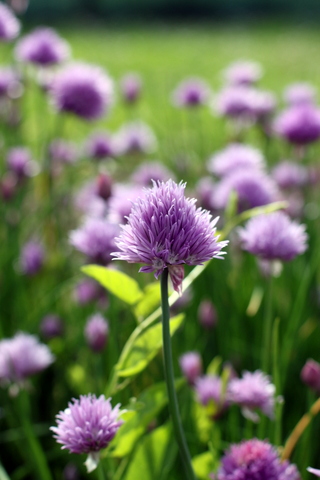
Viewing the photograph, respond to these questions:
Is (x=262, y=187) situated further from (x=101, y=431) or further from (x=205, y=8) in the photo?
(x=205, y=8)

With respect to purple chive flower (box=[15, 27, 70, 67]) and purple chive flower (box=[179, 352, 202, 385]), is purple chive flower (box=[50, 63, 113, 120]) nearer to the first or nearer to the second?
purple chive flower (box=[15, 27, 70, 67])

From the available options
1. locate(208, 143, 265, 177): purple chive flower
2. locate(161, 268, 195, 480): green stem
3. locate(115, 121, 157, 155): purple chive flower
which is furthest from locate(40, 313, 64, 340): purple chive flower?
locate(115, 121, 157, 155): purple chive flower

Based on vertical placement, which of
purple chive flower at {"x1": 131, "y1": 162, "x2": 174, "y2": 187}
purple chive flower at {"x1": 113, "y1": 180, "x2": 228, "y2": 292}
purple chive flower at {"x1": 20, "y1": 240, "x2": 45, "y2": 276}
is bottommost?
purple chive flower at {"x1": 113, "y1": 180, "x2": 228, "y2": 292}

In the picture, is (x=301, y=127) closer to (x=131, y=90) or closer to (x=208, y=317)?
(x=208, y=317)

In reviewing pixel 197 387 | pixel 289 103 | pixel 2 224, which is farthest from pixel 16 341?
pixel 289 103

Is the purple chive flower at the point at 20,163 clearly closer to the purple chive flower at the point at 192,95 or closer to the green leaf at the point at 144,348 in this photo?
the purple chive flower at the point at 192,95

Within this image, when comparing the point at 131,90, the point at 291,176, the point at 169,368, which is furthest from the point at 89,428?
the point at 131,90

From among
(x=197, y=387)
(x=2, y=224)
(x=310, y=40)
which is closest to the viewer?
(x=197, y=387)
